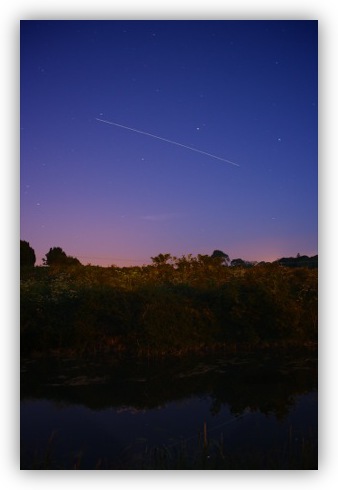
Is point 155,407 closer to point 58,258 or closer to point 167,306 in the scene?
point 167,306

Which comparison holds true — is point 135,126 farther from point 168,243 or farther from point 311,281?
point 311,281

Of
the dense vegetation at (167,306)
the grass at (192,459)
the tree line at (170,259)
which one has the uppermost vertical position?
the tree line at (170,259)

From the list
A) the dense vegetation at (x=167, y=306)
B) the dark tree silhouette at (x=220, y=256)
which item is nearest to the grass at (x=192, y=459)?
the dense vegetation at (x=167, y=306)

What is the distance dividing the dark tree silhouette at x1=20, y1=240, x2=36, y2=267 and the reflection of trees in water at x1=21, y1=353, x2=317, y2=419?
2.94ft

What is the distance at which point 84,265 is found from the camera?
14.9 ft

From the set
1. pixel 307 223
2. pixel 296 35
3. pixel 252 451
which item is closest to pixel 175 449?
pixel 252 451

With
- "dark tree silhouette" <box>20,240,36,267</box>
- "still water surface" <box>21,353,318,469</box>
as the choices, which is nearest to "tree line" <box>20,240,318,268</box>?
"dark tree silhouette" <box>20,240,36,267</box>

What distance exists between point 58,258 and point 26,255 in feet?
1.46

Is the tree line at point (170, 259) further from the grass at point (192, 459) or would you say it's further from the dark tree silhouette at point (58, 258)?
the grass at point (192, 459)

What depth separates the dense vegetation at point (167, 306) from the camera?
4.44 metres

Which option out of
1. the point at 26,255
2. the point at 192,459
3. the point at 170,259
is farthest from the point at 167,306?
the point at 192,459

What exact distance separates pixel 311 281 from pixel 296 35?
8.25 feet

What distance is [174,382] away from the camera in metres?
4.06

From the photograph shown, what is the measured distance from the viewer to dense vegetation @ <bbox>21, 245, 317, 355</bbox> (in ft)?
14.6
